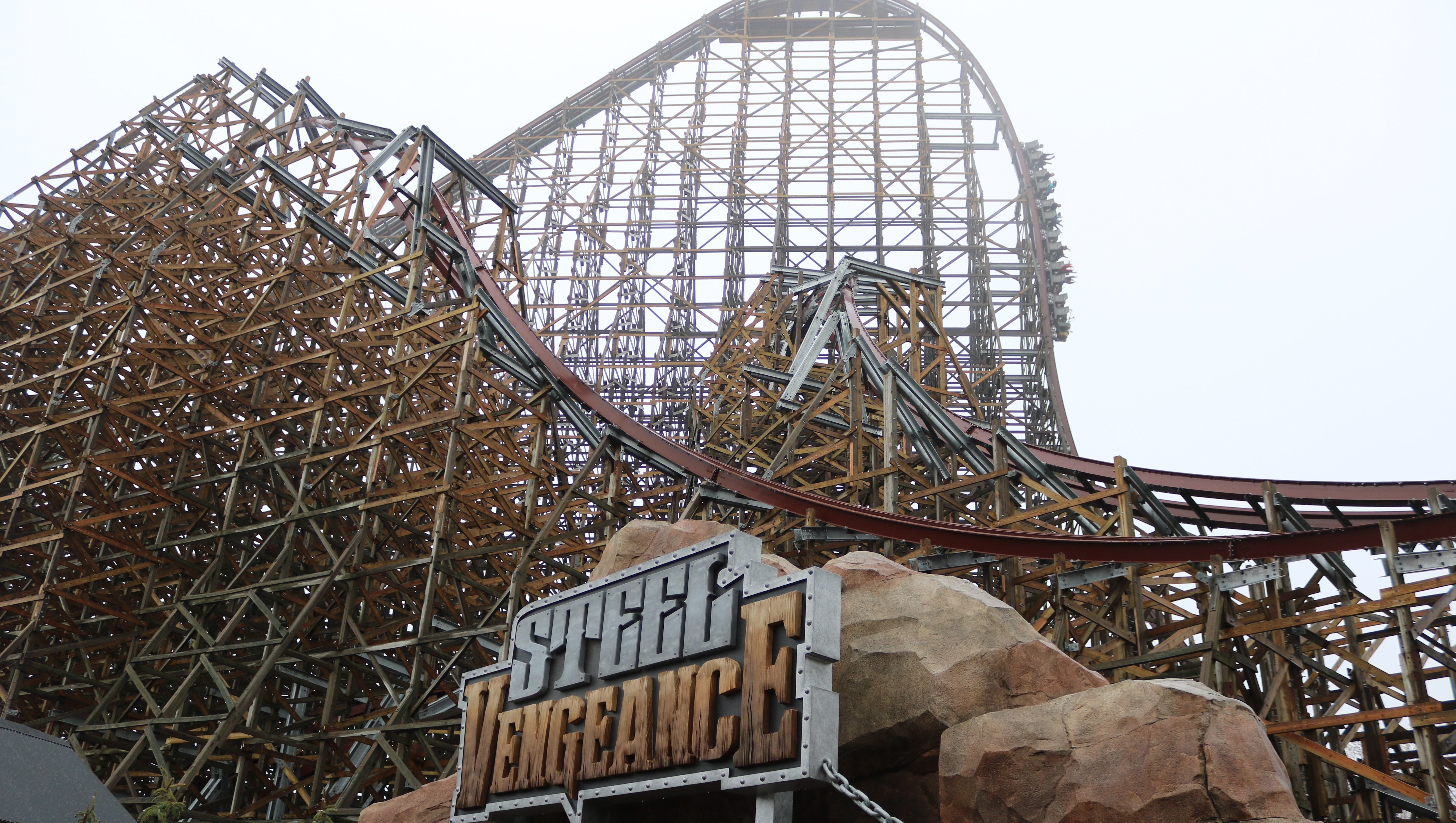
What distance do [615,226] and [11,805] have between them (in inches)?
702

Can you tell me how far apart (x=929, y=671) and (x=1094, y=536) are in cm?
319

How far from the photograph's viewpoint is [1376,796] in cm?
951

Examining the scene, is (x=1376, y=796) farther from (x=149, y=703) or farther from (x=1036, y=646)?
(x=149, y=703)

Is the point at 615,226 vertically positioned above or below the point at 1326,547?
above

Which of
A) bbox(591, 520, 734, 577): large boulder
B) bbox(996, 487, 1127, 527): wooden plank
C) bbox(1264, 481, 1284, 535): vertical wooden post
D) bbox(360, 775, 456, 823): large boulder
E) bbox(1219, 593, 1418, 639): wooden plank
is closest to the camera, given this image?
bbox(1219, 593, 1418, 639): wooden plank

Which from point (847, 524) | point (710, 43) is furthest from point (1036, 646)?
point (710, 43)

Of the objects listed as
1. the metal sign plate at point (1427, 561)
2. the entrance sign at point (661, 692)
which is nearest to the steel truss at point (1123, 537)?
the metal sign plate at point (1427, 561)

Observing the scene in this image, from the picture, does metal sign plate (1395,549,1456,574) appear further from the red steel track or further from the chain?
the chain

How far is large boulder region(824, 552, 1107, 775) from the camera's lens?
6.41 meters

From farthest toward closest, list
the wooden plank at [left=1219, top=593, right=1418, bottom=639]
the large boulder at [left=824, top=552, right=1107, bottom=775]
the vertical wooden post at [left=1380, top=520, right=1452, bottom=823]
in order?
the wooden plank at [left=1219, top=593, right=1418, bottom=639]
the vertical wooden post at [left=1380, top=520, right=1452, bottom=823]
the large boulder at [left=824, top=552, right=1107, bottom=775]

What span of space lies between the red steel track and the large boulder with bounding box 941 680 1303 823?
9.94 feet

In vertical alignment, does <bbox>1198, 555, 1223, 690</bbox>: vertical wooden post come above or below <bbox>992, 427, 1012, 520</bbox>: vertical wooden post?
below

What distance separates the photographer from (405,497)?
1088cm

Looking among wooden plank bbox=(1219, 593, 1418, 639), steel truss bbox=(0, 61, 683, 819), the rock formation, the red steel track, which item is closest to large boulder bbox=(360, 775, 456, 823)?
the rock formation
